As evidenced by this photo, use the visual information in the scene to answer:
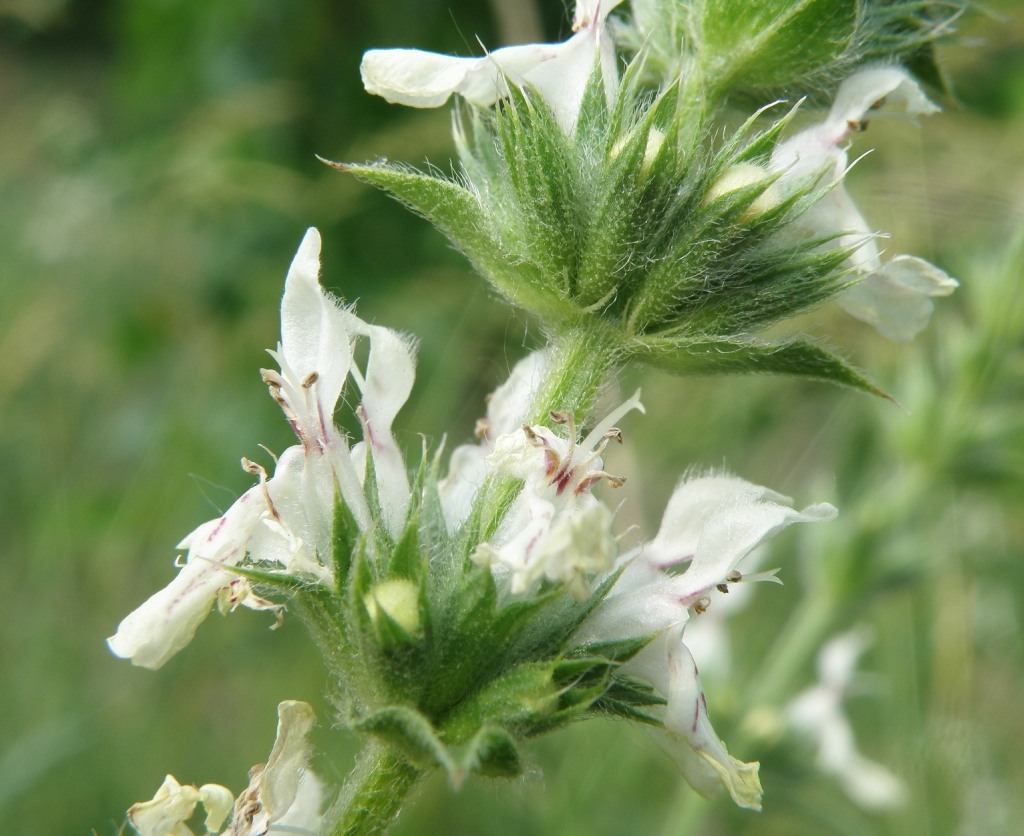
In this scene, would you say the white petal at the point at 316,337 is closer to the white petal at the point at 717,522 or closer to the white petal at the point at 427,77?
the white petal at the point at 427,77

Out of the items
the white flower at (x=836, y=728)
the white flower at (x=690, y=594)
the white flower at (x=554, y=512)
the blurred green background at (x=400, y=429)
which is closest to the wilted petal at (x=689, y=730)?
the white flower at (x=690, y=594)

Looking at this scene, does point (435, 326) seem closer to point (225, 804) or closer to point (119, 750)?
point (119, 750)

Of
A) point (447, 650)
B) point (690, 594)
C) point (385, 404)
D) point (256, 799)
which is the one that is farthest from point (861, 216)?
point (256, 799)

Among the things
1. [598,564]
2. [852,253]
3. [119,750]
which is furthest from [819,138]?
[119,750]

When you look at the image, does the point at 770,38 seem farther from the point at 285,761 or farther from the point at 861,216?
the point at 285,761

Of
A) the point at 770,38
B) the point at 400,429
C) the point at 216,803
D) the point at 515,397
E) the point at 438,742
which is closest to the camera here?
the point at 438,742

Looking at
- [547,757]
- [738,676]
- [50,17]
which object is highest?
[50,17]
